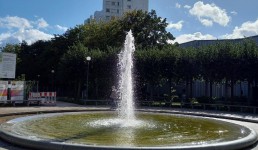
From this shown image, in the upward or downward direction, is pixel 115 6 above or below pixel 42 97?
above

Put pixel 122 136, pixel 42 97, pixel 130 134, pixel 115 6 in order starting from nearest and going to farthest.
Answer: pixel 122 136 < pixel 130 134 < pixel 42 97 < pixel 115 6

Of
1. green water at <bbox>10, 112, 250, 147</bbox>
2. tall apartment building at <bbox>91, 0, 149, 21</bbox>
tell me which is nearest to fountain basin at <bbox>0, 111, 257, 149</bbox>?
green water at <bbox>10, 112, 250, 147</bbox>

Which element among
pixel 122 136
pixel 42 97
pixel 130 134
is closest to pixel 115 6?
pixel 42 97

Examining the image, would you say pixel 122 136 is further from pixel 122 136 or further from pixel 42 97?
pixel 42 97

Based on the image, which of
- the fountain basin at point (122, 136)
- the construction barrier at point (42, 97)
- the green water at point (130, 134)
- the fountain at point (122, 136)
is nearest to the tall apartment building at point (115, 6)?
the construction barrier at point (42, 97)

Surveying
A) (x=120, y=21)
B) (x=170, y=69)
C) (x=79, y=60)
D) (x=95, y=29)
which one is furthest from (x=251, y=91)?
(x=95, y=29)

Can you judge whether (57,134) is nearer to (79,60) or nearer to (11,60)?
(11,60)

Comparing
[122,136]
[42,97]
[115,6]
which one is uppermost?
[115,6]

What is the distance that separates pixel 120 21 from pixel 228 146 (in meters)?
46.7

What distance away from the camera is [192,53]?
1497 inches

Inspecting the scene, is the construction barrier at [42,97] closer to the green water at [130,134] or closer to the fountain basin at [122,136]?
the fountain basin at [122,136]

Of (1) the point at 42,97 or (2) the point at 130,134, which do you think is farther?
(1) the point at 42,97

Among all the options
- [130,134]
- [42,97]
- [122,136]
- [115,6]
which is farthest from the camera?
[115,6]

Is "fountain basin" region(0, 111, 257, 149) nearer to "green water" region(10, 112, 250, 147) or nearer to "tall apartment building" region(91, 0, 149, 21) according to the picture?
"green water" region(10, 112, 250, 147)
